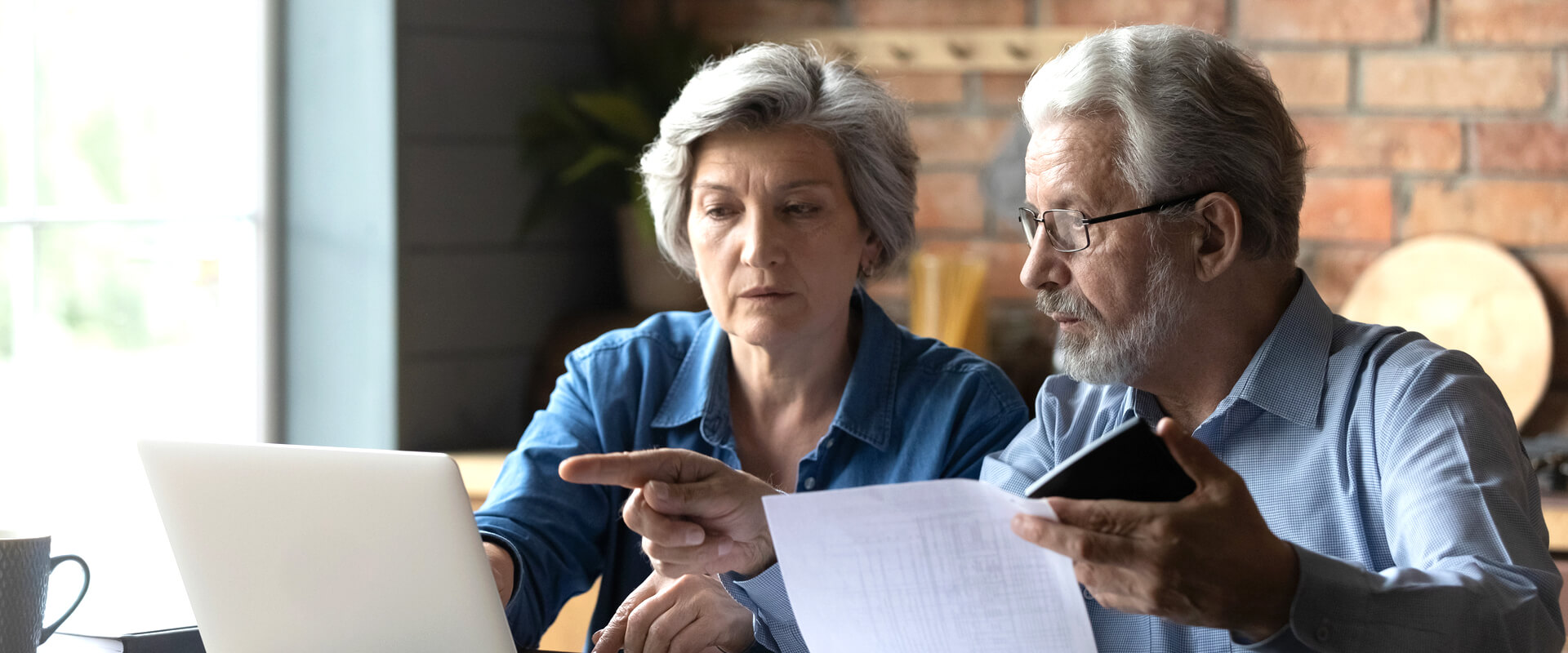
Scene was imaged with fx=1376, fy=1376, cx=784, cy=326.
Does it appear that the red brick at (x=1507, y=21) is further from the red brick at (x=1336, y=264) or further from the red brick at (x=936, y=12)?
the red brick at (x=936, y=12)

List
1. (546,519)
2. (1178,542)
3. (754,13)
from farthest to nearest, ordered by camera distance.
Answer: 1. (754,13)
2. (546,519)
3. (1178,542)

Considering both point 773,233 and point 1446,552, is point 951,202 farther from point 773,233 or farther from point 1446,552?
point 1446,552

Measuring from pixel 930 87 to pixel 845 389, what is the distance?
1.36 m

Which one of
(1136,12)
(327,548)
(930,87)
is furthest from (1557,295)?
(327,548)

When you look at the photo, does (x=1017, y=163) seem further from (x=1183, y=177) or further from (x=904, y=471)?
(x=1183, y=177)

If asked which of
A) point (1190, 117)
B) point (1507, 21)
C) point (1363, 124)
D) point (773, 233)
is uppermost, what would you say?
point (1507, 21)

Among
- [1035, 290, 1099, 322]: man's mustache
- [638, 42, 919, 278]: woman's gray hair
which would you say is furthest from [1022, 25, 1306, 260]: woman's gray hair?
[638, 42, 919, 278]: woman's gray hair

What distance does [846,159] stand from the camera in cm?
160

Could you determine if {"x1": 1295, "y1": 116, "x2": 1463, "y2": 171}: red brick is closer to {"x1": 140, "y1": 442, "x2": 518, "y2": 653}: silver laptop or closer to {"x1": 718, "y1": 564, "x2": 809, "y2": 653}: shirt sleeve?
{"x1": 718, "y1": 564, "x2": 809, "y2": 653}: shirt sleeve

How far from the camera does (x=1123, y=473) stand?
87 centimetres

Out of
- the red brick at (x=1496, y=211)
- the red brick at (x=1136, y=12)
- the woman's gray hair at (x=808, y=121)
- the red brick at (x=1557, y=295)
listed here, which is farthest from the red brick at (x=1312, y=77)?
the woman's gray hair at (x=808, y=121)

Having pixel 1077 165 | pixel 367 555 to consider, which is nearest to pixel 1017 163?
pixel 1077 165

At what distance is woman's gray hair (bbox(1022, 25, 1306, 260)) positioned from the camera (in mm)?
1219

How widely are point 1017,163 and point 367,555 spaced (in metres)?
1.97
